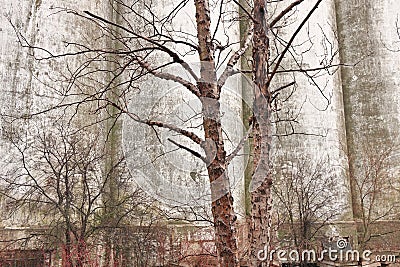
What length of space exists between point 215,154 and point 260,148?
38 centimetres

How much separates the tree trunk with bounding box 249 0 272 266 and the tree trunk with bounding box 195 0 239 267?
0.24 meters

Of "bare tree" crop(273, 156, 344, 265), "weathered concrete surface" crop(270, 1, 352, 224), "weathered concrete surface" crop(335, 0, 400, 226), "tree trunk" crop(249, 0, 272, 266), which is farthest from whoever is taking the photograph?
"weathered concrete surface" crop(335, 0, 400, 226)

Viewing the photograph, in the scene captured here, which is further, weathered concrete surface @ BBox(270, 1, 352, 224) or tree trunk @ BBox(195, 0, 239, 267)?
weathered concrete surface @ BBox(270, 1, 352, 224)

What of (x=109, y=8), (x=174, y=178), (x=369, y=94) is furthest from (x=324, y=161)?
(x=109, y=8)

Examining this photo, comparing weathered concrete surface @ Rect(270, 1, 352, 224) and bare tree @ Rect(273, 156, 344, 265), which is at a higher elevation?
weathered concrete surface @ Rect(270, 1, 352, 224)

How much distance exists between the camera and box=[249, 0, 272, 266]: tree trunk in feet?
10.3

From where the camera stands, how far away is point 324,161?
38.7ft

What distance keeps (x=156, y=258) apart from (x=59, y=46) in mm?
5358

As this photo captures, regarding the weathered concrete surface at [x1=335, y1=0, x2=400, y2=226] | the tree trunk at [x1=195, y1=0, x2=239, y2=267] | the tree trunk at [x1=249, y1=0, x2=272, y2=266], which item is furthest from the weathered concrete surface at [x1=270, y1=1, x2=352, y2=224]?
the tree trunk at [x1=249, y1=0, x2=272, y2=266]

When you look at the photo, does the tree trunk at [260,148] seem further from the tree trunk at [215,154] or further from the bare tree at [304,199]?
the bare tree at [304,199]

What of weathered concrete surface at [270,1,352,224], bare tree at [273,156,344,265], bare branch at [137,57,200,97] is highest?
weathered concrete surface at [270,1,352,224]

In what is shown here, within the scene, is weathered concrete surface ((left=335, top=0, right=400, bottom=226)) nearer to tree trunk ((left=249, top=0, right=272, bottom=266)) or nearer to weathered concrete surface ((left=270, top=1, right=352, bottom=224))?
weathered concrete surface ((left=270, top=1, right=352, bottom=224))

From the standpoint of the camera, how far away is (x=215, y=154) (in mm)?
3488

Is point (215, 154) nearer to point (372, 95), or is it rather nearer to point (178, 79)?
point (178, 79)
